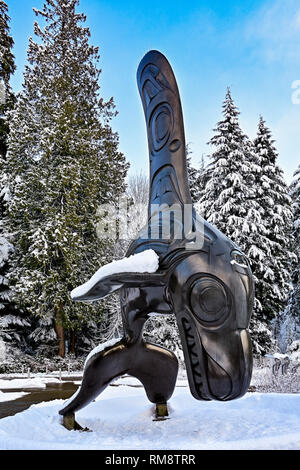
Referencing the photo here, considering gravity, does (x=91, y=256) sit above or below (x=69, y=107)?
below

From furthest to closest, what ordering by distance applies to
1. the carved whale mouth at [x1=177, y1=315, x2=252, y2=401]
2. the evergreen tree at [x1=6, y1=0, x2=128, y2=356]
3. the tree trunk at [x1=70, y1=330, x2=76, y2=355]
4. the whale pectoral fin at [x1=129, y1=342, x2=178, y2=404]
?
the tree trunk at [x1=70, y1=330, x2=76, y2=355]
the evergreen tree at [x1=6, y1=0, x2=128, y2=356]
the whale pectoral fin at [x1=129, y1=342, x2=178, y2=404]
the carved whale mouth at [x1=177, y1=315, x2=252, y2=401]

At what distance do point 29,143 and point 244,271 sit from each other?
16.0m

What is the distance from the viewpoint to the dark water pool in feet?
25.6

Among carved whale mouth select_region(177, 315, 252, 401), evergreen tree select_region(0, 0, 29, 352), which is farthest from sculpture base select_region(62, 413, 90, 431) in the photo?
evergreen tree select_region(0, 0, 29, 352)

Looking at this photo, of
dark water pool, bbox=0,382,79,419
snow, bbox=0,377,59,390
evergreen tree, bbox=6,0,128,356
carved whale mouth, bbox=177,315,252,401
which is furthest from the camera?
evergreen tree, bbox=6,0,128,356

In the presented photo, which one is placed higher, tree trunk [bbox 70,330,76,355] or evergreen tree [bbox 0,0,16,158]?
evergreen tree [bbox 0,0,16,158]

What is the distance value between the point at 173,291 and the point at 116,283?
48 centimetres

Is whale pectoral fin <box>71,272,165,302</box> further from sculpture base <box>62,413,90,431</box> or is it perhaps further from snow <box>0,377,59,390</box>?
snow <box>0,377,59,390</box>

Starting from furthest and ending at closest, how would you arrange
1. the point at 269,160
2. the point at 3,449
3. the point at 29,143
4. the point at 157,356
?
the point at 269,160 → the point at 29,143 → the point at 157,356 → the point at 3,449

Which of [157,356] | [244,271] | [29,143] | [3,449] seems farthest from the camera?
[29,143]

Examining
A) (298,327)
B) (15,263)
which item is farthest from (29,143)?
→ (298,327)

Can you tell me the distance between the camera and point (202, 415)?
14.1 feet

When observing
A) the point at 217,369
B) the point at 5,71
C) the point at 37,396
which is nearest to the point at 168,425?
the point at 217,369
